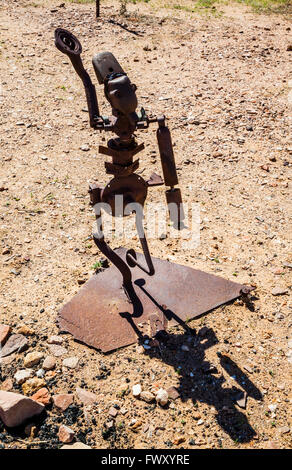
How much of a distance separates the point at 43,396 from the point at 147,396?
31.3 inches

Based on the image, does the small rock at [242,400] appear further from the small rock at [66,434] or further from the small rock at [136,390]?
the small rock at [66,434]

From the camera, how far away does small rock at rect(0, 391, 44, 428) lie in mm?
2949

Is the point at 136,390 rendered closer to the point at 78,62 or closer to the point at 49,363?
the point at 49,363

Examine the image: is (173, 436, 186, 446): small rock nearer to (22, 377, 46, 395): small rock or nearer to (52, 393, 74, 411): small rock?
(52, 393, 74, 411): small rock

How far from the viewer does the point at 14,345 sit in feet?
11.9

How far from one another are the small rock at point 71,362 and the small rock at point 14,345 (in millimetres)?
395

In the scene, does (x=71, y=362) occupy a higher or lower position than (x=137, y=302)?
lower

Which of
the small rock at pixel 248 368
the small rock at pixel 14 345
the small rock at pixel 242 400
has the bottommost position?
the small rock at pixel 14 345

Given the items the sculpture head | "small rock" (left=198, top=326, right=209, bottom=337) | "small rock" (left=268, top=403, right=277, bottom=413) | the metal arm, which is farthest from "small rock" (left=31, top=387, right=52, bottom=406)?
the sculpture head

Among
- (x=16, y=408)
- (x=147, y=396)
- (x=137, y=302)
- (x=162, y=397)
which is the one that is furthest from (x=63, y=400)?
(x=137, y=302)

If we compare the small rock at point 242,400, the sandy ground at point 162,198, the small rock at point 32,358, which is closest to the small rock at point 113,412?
the sandy ground at point 162,198

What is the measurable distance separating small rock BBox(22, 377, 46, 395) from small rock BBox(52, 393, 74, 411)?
0.16 m

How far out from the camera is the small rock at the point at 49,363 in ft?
11.3

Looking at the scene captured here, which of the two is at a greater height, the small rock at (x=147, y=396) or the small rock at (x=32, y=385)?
the small rock at (x=147, y=396)
